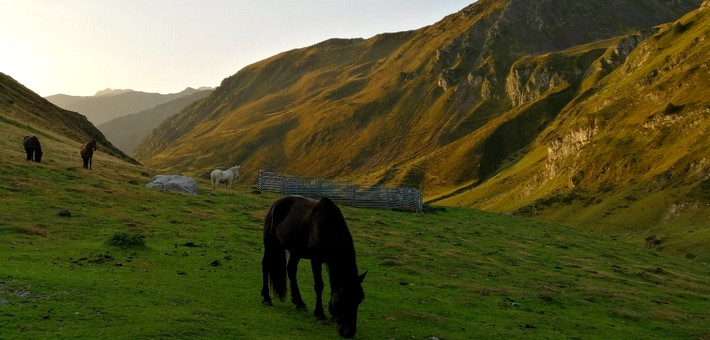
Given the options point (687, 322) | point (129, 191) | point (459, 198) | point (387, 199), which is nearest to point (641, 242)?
point (387, 199)

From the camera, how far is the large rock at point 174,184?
137ft

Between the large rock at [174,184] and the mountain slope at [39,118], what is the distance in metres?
24.0

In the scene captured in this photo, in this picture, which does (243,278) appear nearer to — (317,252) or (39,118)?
(317,252)

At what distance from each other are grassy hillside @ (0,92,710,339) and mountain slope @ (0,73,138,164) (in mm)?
26054

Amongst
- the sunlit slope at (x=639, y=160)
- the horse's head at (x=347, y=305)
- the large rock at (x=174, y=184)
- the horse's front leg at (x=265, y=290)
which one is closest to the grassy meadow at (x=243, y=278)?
the horse's front leg at (x=265, y=290)

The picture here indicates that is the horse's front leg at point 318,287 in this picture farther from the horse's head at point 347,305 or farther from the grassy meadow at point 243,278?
the horse's head at point 347,305

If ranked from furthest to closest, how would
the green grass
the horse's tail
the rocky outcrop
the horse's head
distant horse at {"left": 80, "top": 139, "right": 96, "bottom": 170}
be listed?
the rocky outcrop < distant horse at {"left": 80, "top": 139, "right": 96, "bottom": 170} < the horse's tail < the green grass < the horse's head

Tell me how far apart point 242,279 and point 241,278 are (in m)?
0.16

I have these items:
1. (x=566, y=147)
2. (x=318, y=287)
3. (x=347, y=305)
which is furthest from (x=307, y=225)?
(x=566, y=147)

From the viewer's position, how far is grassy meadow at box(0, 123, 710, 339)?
42.4ft

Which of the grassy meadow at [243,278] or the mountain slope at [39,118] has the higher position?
the mountain slope at [39,118]

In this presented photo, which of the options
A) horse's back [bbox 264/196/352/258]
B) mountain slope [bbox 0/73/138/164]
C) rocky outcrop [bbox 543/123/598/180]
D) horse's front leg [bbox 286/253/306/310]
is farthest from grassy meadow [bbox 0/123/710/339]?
rocky outcrop [bbox 543/123/598/180]

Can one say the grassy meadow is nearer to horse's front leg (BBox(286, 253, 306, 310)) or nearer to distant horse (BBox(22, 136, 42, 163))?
horse's front leg (BBox(286, 253, 306, 310))

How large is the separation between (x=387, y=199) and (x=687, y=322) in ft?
116
